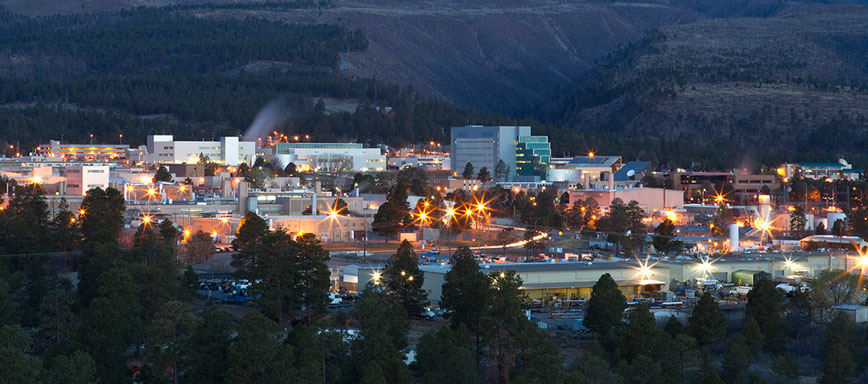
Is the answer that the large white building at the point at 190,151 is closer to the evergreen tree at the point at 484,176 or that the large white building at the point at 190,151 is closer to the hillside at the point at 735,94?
the evergreen tree at the point at 484,176

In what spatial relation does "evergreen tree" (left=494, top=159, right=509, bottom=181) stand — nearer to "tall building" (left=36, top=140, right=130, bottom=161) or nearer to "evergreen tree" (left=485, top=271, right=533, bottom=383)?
"tall building" (left=36, top=140, right=130, bottom=161)

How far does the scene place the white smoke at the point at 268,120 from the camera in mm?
102562

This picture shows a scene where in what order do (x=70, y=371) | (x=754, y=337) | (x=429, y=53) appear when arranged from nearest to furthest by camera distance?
1. (x=70, y=371)
2. (x=754, y=337)
3. (x=429, y=53)

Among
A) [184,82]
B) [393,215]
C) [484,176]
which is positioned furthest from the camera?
[184,82]

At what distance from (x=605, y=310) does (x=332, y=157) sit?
182ft

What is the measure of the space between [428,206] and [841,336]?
2918cm

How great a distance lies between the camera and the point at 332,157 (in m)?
86.9

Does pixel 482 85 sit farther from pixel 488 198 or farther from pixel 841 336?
pixel 841 336

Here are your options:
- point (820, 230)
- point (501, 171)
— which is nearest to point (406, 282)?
point (820, 230)

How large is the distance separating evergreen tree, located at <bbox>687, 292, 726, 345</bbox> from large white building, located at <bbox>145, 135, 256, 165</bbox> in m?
55.1

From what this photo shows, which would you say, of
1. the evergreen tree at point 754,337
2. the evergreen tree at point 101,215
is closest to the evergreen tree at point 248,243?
the evergreen tree at point 101,215

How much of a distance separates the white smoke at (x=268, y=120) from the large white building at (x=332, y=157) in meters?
11.7

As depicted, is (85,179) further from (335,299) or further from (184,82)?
(184,82)

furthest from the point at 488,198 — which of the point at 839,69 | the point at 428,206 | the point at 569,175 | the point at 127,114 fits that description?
the point at 839,69
